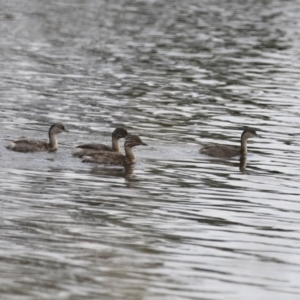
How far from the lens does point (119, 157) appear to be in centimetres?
1859

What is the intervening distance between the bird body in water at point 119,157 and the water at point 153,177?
0.73 feet

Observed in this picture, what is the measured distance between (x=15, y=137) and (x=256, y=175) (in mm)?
5024

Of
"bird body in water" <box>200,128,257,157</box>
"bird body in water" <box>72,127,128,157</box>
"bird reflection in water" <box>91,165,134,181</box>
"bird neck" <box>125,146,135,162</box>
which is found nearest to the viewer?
"bird reflection in water" <box>91,165,134,181</box>

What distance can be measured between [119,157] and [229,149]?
2.16m

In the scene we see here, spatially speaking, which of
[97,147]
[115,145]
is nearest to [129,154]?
[97,147]

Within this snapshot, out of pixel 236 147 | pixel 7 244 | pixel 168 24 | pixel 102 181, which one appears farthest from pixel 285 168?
pixel 168 24

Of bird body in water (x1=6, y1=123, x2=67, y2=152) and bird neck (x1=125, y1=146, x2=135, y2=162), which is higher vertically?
bird body in water (x1=6, y1=123, x2=67, y2=152)

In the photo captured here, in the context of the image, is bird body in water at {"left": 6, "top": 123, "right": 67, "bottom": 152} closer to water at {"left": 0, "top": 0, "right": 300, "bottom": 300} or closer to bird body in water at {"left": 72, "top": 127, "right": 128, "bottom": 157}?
water at {"left": 0, "top": 0, "right": 300, "bottom": 300}

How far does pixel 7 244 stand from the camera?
1255cm

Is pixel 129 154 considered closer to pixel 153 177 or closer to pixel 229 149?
pixel 153 177

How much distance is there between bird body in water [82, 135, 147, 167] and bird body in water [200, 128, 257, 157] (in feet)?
3.96

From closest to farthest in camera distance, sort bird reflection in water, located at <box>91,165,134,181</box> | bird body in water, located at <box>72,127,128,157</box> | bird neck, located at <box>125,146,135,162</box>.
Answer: bird reflection in water, located at <box>91,165,134,181</box> → bird body in water, located at <box>72,127,128,157</box> → bird neck, located at <box>125,146,135,162</box>

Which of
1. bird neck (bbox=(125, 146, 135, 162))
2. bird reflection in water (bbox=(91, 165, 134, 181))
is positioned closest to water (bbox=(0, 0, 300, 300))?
bird reflection in water (bbox=(91, 165, 134, 181))

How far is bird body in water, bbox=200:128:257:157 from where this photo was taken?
19.1 m
